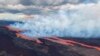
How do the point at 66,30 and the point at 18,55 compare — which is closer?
the point at 18,55

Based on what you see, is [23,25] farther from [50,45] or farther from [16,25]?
[50,45]

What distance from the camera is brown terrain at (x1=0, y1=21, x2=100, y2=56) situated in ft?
82.7

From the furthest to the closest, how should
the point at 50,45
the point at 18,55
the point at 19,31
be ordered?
the point at 19,31
the point at 50,45
the point at 18,55

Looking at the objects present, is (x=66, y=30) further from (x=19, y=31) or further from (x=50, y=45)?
(x=19, y=31)

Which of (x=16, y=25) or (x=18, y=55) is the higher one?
(x=16, y=25)

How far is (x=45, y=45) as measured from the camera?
26594mm

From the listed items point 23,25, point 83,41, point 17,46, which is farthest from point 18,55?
point 83,41

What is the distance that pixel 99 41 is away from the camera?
1069 inches

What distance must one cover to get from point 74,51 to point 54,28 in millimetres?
3114

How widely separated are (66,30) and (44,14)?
2.24 meters

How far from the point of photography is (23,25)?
28.2m

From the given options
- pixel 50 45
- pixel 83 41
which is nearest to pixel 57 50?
pixel 50 45

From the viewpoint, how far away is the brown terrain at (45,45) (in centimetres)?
2520

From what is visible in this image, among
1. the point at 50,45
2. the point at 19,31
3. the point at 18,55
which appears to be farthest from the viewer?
the point at 19,31
